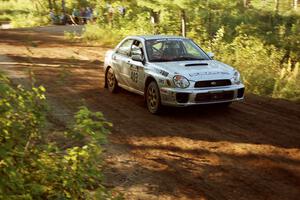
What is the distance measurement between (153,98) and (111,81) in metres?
2.67

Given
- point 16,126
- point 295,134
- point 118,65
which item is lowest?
point 295,134

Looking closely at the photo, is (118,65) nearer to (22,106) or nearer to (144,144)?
(144,144)

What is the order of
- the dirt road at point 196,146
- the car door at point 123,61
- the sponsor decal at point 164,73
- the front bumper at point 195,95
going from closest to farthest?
1. the dirt road at point 196,146
2. the front bumper at point 195,95
3. the sponsor decal at point 164,73
4. the car door at point 123,61

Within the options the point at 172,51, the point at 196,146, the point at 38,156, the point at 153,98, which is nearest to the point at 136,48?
the point at 172,51

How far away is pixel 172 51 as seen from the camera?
9.61 m

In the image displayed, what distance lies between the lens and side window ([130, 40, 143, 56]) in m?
9.75

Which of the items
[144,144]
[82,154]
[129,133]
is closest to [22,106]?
[82,154]

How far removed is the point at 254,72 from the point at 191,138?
6.04 m

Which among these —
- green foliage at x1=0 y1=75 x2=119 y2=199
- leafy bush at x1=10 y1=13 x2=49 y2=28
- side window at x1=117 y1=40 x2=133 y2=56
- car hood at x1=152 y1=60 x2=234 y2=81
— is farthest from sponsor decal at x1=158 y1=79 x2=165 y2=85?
leafy bush at x1=10 y1=13 x2=49 y2=28

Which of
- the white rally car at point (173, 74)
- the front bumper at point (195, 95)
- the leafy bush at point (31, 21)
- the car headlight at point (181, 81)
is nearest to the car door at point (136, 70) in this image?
the white rally car at point (173, 74)

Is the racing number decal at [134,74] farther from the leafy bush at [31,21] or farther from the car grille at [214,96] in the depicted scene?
the leafy bush at [31,21]

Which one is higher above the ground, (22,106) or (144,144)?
(22,106)

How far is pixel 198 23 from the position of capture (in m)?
22.9

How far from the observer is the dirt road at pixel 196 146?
5508 mm
